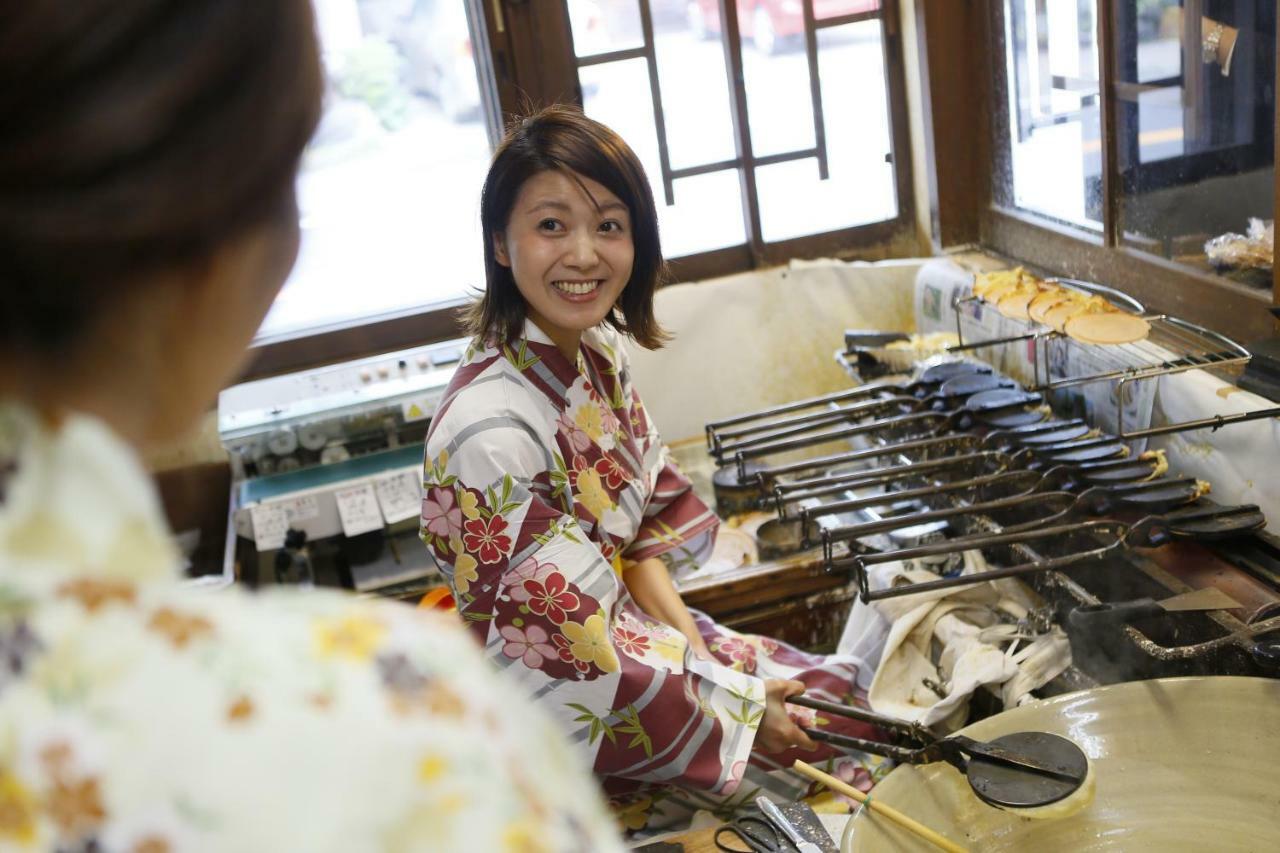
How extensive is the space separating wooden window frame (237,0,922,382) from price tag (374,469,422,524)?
0.59 meters

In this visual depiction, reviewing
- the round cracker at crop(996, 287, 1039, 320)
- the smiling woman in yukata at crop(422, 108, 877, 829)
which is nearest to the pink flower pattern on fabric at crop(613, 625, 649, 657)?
the smiling woman in yukata at crop(422, 108, 877, 829)

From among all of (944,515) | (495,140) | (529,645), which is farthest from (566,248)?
(495,140)

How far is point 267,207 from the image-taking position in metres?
0.53

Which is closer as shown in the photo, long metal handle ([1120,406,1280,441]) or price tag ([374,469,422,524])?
long metal handle ([1120,406,1280,441])

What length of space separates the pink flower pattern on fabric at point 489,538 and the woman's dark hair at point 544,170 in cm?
36

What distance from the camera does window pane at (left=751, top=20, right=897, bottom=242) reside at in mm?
3520

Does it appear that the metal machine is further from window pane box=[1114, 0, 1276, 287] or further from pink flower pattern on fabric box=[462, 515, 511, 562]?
window pane box=[1114, 0, 1276, 287]

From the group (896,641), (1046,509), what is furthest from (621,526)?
(1046,509)

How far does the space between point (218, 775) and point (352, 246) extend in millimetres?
3460

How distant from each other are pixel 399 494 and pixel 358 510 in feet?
0.34

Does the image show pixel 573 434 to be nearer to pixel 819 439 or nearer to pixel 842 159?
pixel 819 439

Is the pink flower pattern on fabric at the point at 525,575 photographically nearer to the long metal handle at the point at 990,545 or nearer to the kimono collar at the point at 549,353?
the kimono collar at the point at 549,353

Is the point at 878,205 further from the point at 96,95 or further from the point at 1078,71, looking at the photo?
the point at 96,95

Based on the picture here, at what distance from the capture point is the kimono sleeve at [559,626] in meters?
1.96
